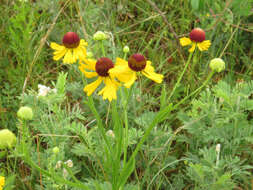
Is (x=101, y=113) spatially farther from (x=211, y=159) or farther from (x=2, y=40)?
(x=2, y=40)

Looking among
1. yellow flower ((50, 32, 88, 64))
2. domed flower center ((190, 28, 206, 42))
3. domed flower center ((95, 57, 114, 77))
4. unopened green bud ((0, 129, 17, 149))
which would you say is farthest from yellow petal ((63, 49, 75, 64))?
domed flower center ((190, 28, 206, 42))

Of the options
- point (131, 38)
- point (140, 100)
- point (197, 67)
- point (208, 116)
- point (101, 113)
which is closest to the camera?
point (208, 116)

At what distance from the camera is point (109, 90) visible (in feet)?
3.50

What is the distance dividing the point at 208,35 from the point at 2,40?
1.59m

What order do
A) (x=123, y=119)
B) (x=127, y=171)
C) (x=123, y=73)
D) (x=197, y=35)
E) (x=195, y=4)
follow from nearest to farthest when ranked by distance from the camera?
(x=123, y=73)
(x=127, y=171)
(x=197, y=35)
(x=123, y=119)
(x=195, y=4)

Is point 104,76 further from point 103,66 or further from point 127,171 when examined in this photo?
point 127,171

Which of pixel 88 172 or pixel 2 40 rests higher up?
pixel 2 40

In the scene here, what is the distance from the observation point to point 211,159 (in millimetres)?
1359

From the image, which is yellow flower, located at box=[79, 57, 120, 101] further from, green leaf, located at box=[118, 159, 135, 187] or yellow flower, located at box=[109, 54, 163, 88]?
green leaf, located at box=[118, 159, 135, 187]

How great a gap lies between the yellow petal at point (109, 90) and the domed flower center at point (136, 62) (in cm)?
10

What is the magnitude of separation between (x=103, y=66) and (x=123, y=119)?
609 mm

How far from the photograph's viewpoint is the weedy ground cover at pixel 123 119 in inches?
44.1

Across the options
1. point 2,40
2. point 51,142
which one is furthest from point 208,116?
point 2,40

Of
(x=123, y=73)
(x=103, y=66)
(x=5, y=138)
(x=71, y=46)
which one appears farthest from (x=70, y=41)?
(x=5, y=138)
